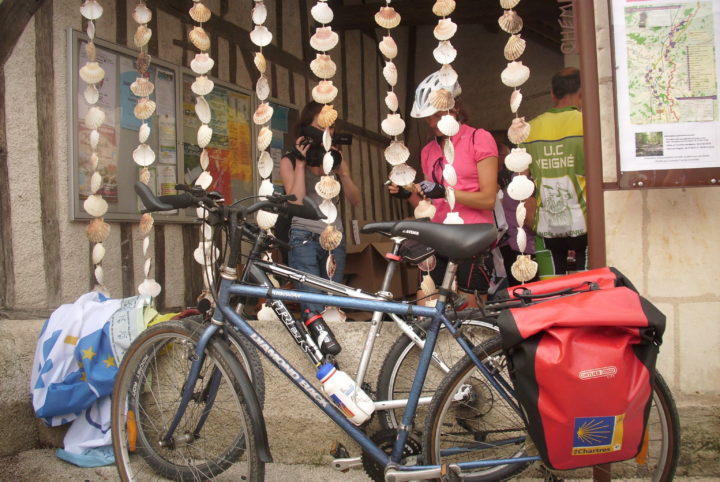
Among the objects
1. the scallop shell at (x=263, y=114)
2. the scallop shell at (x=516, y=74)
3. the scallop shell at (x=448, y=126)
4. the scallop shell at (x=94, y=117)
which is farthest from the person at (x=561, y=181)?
the scallop shell at (x=94, y=117)

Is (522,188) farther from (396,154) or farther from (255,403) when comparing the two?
(255,403)

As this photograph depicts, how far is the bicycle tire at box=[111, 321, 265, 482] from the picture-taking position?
85.9 inches

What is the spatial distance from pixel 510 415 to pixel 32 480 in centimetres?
217

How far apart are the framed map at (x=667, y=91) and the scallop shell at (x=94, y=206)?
259 cm

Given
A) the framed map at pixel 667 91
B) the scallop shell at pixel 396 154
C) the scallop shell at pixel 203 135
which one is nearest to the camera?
the framed map at pixel 667 91

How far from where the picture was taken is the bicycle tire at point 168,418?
218cm

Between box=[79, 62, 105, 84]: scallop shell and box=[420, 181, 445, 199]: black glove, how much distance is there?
1.93m

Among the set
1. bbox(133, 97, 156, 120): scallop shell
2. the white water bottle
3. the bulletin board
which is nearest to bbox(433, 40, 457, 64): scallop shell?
the white water bottle

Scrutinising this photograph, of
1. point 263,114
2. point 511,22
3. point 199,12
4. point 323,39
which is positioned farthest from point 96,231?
point 511,22

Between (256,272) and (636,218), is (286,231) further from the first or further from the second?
(636,218)

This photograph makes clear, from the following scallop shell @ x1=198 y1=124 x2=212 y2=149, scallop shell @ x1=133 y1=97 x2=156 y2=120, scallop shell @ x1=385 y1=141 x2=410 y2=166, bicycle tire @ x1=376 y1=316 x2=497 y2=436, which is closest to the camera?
bicycle tire @ x1=376 y1=316 x2=497 y2=436

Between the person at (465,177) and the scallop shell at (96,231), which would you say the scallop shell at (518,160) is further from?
the scallop shell at (96,231)

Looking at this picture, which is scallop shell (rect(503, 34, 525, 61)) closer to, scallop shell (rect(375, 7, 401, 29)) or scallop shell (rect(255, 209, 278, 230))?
scallop shell (rect(375, 7, 401, 29))

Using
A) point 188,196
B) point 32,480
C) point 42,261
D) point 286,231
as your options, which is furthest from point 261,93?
point 32,480
